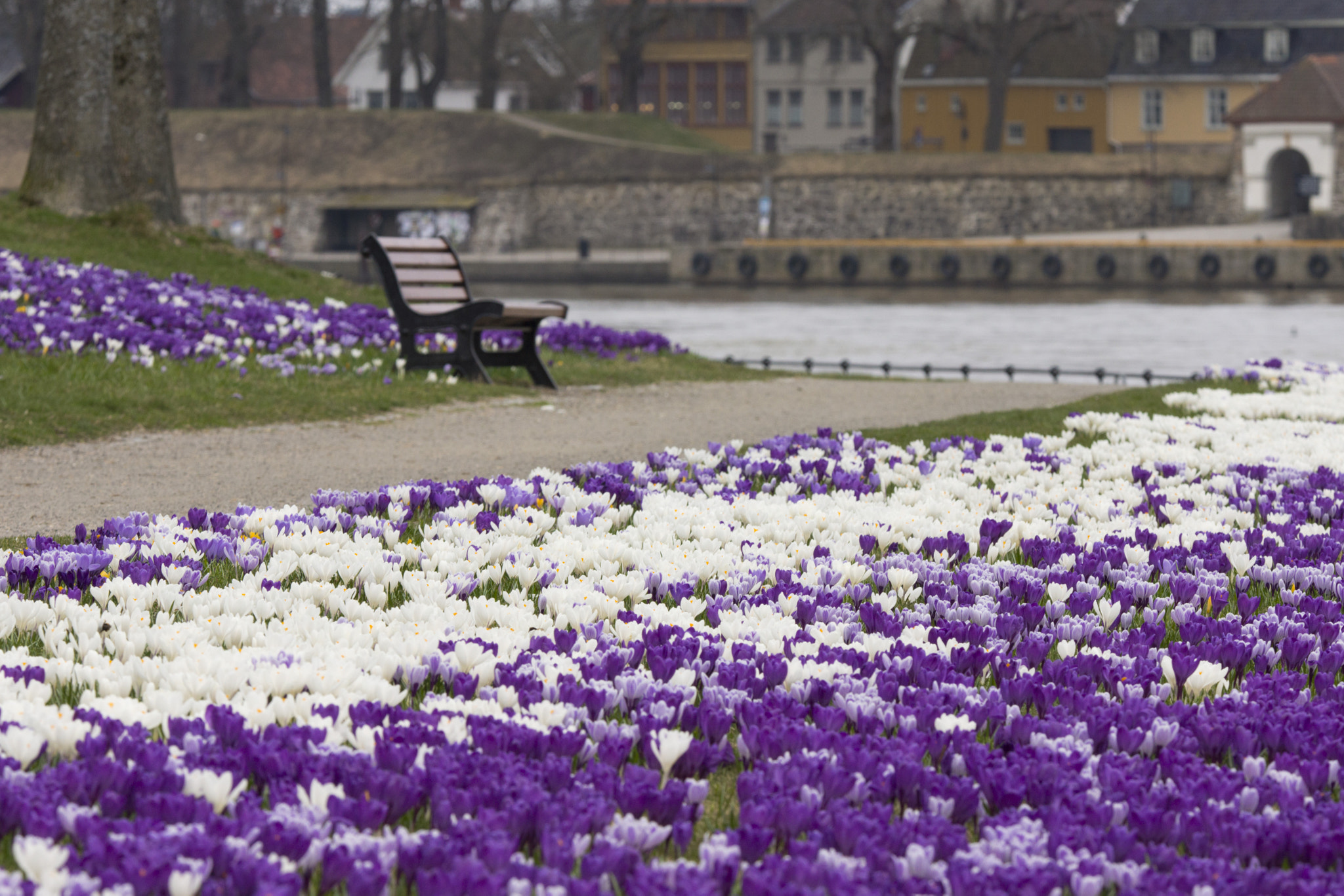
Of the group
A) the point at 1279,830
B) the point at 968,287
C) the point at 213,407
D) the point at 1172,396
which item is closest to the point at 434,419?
the point at 213,407

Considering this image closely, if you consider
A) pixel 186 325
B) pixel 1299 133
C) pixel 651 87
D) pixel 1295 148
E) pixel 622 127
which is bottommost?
pixel 186 325

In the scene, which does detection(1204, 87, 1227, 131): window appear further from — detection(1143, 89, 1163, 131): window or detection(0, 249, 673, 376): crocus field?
detection(0, 249, 673, 376): crocus field

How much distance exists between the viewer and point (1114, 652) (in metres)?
5.42

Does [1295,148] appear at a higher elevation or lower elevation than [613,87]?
lower

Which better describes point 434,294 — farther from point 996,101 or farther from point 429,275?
point 996,101

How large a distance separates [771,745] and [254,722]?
126cm

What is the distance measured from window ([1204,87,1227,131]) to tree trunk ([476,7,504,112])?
31211 mm

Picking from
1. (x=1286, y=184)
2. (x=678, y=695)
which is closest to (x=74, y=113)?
(x=678, y=695)

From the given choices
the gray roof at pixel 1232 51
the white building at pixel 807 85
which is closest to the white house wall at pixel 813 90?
the white building at pixel 807 85

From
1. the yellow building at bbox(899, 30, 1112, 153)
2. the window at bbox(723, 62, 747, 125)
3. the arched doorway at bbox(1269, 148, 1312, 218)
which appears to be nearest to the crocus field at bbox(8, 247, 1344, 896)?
the arched doorway at bbox(1269, 148, 1312, 218)

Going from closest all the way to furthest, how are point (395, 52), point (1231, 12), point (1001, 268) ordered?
point (1001, 268) < point (395, 52) < point (1231, 12)

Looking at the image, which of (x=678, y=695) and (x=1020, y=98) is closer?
(x=678, y=695)

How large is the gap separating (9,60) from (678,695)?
89.0 metres

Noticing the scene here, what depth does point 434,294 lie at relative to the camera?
48.6 feet
